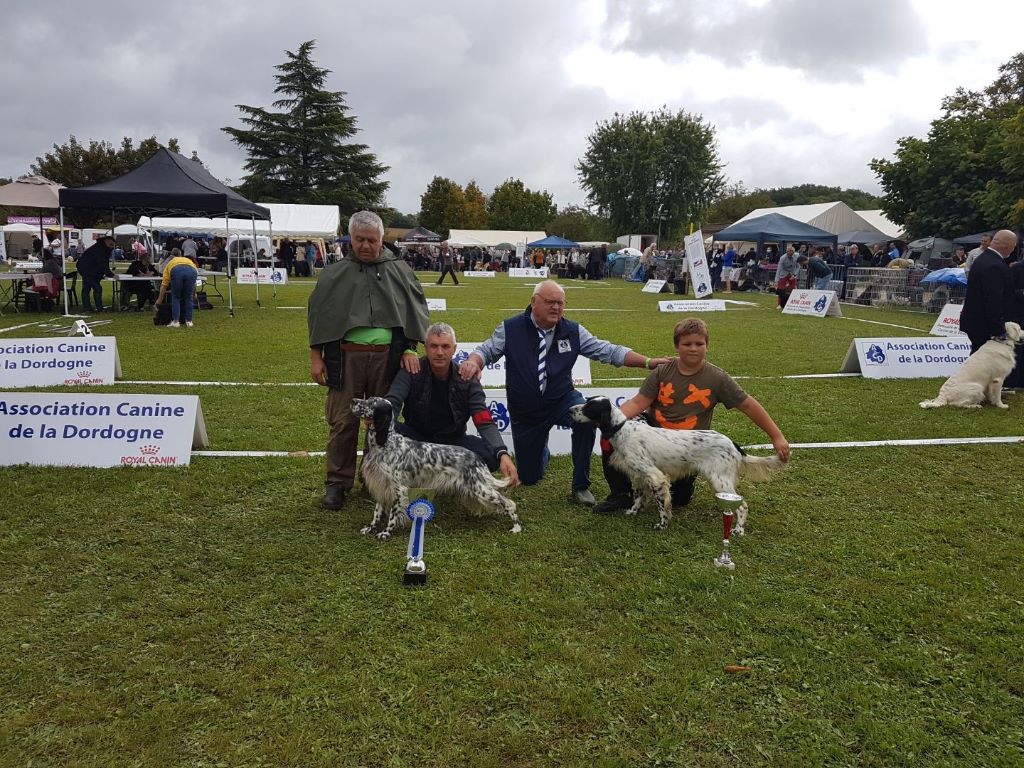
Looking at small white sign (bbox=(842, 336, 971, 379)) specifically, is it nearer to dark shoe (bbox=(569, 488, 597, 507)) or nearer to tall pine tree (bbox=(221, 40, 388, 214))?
dark shoe (bbox=(569, 488, 597, 507))

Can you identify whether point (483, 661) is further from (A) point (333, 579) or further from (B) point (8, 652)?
(B) point (8, 652)

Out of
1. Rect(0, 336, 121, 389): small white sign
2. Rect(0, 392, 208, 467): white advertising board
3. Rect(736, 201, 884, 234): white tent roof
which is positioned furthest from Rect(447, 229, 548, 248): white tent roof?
Rect(0, 392, 208, 467): white advertising board

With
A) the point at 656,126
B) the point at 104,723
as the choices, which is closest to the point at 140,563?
the point at 104,723

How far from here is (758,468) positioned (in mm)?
4297

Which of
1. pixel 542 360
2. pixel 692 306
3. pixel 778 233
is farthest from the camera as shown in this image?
pixel 778 233

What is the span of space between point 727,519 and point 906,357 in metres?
6.92

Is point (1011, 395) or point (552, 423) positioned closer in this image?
point (552, 423)

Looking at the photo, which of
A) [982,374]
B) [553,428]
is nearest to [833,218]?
[982,374]

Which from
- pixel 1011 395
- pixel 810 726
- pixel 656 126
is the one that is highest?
pixel 656 126

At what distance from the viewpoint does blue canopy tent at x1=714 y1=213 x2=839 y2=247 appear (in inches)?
968

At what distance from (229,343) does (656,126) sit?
4458 cm

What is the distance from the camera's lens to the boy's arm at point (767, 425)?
13.7 ft

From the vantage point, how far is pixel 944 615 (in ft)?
10.6

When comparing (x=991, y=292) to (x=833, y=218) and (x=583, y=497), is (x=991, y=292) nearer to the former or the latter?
(x=583, y=497)
